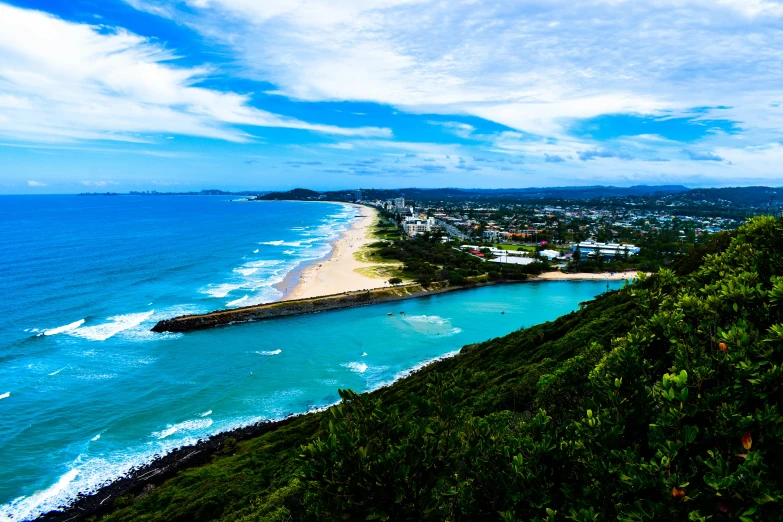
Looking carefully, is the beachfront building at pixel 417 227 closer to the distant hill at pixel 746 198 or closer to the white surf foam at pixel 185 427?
the white surf foam at pixel 185 427

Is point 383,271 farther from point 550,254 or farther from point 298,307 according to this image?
point 550,254

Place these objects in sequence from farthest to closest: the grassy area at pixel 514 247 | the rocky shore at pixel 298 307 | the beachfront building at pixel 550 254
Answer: the grassy area at pixel 514 247
the beachfront building at pixel 550 254
the rocky shore at pixel 298 307

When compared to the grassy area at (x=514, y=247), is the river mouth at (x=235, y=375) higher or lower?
lower

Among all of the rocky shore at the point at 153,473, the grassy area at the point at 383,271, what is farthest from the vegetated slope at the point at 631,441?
the grassy area at the point at 383,271

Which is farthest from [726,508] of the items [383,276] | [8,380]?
[383,276]

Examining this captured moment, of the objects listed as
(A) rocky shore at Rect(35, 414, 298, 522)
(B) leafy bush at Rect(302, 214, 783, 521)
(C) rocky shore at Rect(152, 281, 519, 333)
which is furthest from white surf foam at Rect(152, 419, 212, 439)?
(B) leafy bush at Rect(302, 214, 783, 521)

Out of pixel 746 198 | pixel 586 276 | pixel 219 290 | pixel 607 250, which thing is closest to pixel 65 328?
pixel 219 290
